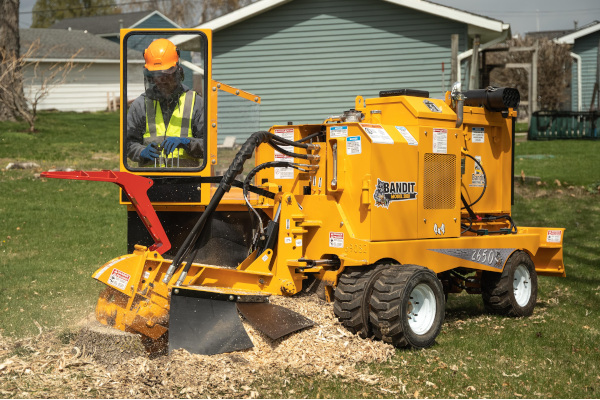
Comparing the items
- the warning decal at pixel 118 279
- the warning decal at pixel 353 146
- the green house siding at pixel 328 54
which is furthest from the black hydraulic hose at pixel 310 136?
the green house siding at pixel 328 54

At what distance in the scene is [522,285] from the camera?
7.92m

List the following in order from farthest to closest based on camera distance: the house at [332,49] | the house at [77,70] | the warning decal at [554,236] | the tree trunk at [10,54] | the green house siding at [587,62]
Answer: the green house siding at [587,62] < the house at [77,70] < the tree trunk at [10,54] < the house at [332,49] < the warning decal at [554,236]

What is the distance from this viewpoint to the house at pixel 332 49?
19.8 m

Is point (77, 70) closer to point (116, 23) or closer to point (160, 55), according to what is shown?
point (116, 23)

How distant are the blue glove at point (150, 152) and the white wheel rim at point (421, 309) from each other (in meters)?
2.38

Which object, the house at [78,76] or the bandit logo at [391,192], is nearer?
the bandit logo at [391,192]

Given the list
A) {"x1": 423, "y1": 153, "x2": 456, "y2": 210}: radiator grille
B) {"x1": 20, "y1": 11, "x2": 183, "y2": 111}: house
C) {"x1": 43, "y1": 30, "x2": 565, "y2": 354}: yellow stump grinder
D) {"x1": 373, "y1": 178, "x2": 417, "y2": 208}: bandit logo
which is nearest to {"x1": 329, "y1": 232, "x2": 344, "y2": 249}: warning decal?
{"x1": 43, "y1": 30, "x2": 565, "y2": 354}: yellow stump grinder

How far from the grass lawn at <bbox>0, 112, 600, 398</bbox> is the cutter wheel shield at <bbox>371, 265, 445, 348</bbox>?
151 mm

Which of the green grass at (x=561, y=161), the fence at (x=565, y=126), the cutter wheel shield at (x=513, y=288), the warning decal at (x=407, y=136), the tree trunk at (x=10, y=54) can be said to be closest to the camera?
the warning decal at (x=407, y=136)

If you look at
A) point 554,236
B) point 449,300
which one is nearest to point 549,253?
point 554,236

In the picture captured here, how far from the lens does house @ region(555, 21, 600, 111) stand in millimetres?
38250

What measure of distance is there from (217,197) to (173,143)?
78cm

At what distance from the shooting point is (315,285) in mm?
6496

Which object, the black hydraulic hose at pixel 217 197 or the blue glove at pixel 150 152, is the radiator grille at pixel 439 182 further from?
the blue glove at pixel 150 152
